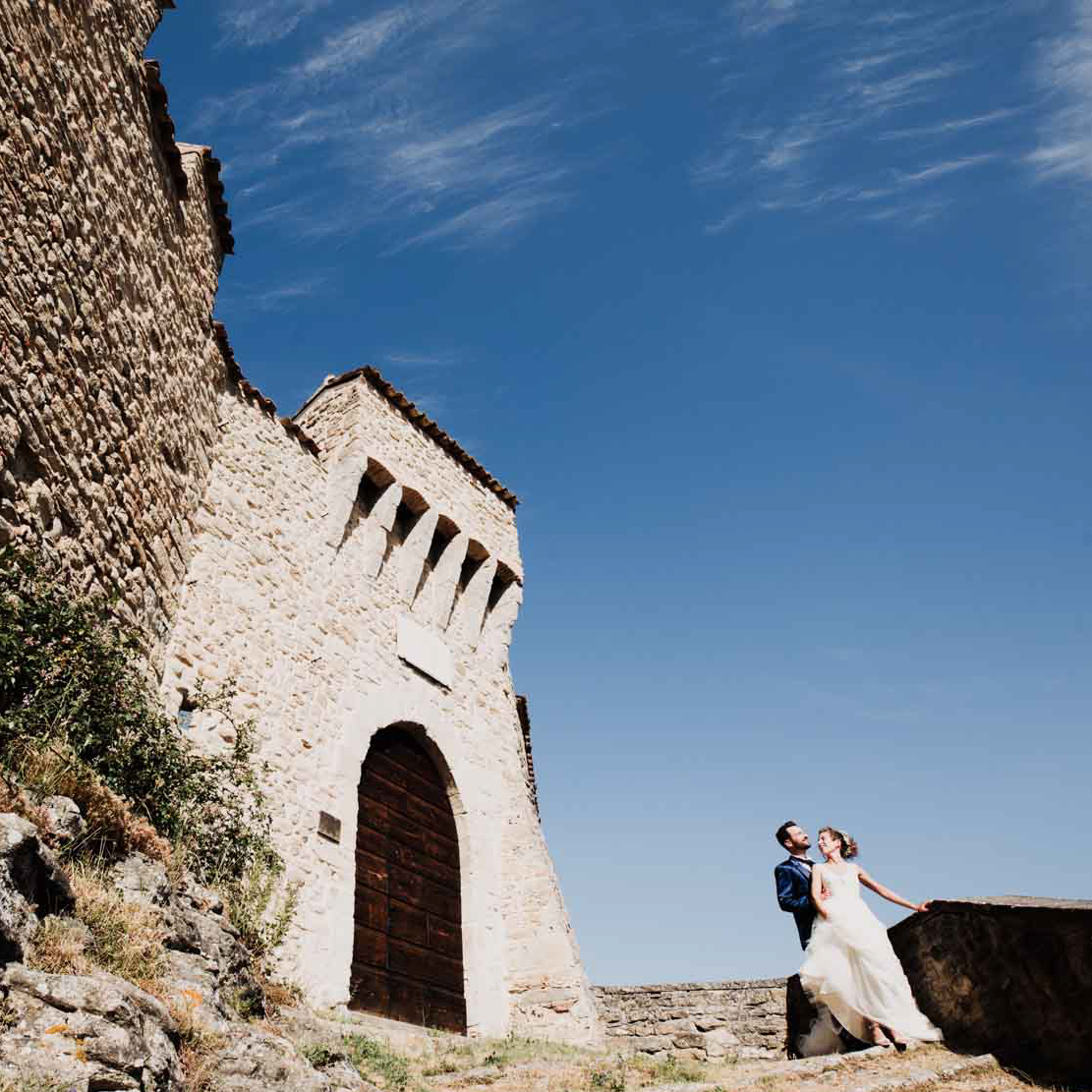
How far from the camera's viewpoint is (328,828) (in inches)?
340

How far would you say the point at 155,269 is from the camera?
24.3ft

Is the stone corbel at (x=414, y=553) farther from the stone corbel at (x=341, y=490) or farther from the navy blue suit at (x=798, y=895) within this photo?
the navy blue suit at (x=798, y=895)

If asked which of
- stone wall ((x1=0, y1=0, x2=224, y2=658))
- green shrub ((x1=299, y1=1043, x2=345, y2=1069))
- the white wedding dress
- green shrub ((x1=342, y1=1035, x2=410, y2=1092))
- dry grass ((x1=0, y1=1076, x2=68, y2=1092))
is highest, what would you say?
stone wall ((x1=0, y1=0, x2=224, y2=658))

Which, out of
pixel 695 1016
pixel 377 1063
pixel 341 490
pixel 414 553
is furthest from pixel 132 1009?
pixel 695 1016

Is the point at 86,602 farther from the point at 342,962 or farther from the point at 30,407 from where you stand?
the point at 342,962

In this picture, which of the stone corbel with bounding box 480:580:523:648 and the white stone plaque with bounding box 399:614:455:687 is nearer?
the white stone plaque with bounding box 399:614:455:687

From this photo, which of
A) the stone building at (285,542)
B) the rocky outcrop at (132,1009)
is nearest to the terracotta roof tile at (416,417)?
the stone building at (285,542)

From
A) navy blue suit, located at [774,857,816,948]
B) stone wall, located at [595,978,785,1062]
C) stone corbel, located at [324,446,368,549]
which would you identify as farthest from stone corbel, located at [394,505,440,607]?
navy blue suit, located at [774,857,816,948]

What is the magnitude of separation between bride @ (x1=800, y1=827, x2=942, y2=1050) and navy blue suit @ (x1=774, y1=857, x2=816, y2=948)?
0.09 meters

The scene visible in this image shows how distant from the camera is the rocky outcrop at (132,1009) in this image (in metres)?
2.83

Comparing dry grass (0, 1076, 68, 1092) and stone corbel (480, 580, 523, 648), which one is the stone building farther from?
dry grass (0, 1076, 68, 1092)

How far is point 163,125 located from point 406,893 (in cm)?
791

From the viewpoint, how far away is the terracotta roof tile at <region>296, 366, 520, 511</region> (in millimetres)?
11688

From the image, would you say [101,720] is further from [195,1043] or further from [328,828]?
[328,828]
